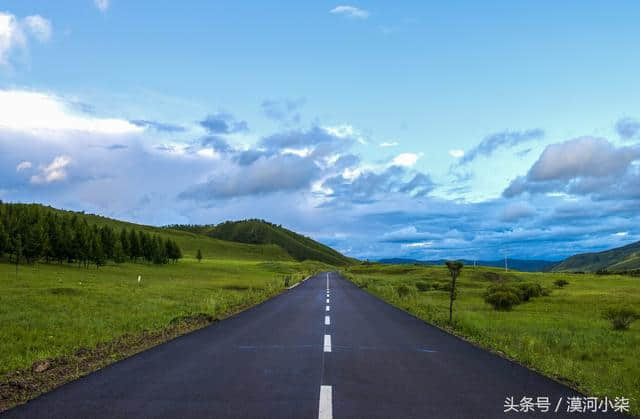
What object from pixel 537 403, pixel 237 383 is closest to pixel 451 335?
pixel 537 403

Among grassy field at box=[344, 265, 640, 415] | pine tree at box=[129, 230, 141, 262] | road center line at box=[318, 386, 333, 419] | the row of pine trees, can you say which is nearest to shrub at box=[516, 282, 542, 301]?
grassy field at box=[344, 265, 640, 415]

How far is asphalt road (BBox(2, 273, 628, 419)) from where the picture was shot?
21.3ft

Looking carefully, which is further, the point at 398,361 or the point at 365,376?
the point at 398,361

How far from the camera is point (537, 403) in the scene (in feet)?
23.7

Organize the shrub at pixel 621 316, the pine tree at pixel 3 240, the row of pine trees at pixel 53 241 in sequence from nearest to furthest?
the shrub at pixel 621 316 < the pine tree at pixel 3 240 < the row of pine trees at pixel 53 241

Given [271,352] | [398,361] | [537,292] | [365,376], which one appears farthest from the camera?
[537,292]

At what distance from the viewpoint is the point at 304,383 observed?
316 inches

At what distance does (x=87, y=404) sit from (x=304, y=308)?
710 inches

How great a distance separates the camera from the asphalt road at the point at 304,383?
255 inches

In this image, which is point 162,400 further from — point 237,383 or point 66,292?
point 66,292

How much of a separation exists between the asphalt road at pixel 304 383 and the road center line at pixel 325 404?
0.05 ft

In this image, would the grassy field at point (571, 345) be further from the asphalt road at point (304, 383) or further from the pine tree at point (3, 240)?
the pine tree at point (3, 240)

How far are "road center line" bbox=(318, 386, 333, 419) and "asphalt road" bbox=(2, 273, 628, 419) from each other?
0.05ft

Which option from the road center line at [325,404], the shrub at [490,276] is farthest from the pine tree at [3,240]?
the road center line at [325,404]
